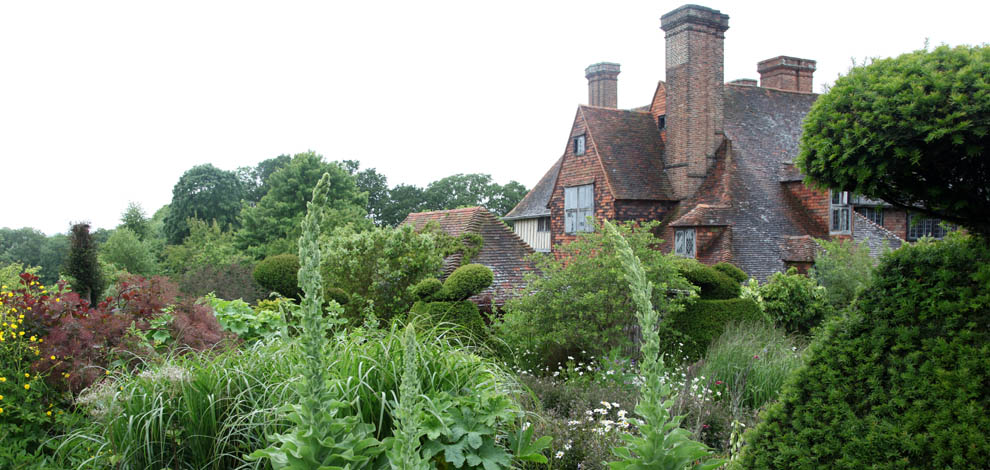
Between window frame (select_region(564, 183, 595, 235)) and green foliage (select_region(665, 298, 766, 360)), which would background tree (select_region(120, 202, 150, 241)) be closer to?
window frame (select_region(564, 183, 595, 235))

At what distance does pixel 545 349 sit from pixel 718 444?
4159 millimetres

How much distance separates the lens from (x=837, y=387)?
12.4 ft

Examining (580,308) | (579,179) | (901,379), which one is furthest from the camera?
(579,179)

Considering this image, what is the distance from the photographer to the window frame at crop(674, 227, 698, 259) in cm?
2092

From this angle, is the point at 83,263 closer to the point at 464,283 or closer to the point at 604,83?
the point at 464,283

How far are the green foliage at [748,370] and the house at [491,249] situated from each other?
21.2 feet

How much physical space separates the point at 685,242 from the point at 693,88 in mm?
5491

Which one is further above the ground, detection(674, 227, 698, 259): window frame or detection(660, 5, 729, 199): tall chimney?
detection(660, 5, 729, 199): tall chimney

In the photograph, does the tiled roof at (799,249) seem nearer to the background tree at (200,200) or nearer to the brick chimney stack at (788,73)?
the brick chimney stack at (788,73)

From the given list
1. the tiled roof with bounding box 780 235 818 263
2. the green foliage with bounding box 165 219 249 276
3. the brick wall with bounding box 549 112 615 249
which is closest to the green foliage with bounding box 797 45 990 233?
the tiled roof with bounding box 780 235 818 263

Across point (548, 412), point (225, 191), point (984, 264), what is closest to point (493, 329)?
point (548, 412)

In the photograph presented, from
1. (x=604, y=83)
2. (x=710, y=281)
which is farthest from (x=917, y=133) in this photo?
(x=604, y=83)

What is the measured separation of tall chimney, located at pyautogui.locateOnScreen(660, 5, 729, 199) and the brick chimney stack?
23.5ft

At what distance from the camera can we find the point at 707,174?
2272 cm
